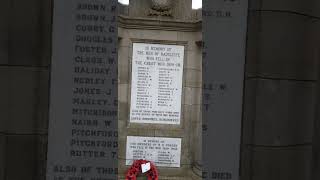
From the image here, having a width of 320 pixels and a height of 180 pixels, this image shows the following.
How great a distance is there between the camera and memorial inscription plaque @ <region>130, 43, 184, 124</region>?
23.5 ft

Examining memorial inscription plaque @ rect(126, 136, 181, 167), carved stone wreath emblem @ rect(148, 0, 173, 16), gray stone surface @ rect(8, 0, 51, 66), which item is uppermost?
carved stone wreath emblem @ rect(148, 0, 173, 16)

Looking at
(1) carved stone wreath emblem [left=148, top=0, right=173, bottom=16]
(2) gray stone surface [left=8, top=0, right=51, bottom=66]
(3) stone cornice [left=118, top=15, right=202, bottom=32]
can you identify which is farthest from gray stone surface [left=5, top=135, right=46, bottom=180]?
(1) carved stone wreath emblem [left=148, top=0, right=173, bottom=16]

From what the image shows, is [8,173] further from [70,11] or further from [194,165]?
[194,165]

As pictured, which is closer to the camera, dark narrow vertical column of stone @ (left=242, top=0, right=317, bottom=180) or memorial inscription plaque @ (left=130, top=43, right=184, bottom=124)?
dark narrow vertical column of stone @ (left=242, top=0, right=317, bottom=180)

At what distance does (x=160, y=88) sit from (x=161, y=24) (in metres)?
1.00

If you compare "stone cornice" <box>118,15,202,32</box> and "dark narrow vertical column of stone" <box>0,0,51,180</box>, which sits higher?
"stone cornice" <box>118,15,202,32</box>

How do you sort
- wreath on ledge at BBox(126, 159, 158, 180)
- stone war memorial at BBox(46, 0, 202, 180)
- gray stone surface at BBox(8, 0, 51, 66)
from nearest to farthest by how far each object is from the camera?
1. gray stone surface at BBox(8, 0, 51, 66)
2. wreath on ledge at BBox(126, 159, 158, 180)
3. stone war memorial at BBox(46, 0, 202, 180)

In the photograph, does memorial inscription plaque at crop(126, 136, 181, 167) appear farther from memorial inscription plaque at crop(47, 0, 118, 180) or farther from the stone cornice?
memorial inscription plaque at crop(47, 0, 118, 180)

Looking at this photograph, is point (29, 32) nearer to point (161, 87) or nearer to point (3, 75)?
point (3, 75)

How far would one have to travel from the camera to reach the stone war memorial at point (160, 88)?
7137 millimetres

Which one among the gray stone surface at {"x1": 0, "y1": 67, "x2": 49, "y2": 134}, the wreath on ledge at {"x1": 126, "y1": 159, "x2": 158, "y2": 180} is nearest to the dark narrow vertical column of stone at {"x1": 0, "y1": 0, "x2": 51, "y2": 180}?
the gray stone surface at {"x1": 0, "y1": 67, "x2": 49, "y2": 134}

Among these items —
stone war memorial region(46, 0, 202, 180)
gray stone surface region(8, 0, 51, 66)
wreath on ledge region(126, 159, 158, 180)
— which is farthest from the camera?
stone war memorial region(46, 0, 202, 180)

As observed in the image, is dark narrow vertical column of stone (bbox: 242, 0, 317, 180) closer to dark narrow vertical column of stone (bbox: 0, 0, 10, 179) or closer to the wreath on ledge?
dark narrow vertical column of stone (bbox: 0, 0, 10, 179)

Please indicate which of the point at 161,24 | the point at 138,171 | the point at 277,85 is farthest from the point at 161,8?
the point at 277,85
